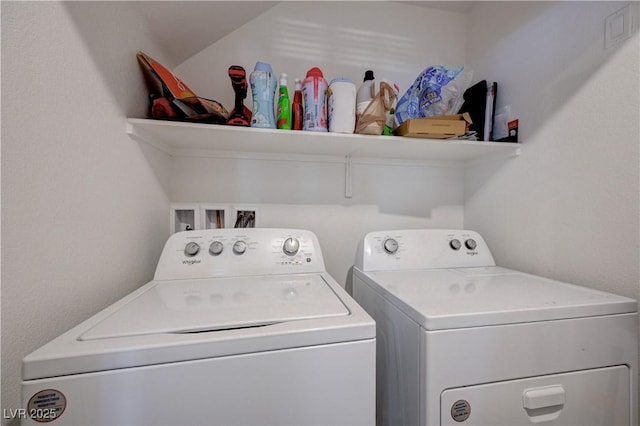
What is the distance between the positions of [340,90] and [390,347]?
1.00 m

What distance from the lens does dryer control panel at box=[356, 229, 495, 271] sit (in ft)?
Result: 3.91

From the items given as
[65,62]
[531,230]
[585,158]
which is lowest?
[531,230]

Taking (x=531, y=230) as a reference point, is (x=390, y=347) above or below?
below

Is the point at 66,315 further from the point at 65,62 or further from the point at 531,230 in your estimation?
the point at 531,230

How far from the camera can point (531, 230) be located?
1180 millimetres

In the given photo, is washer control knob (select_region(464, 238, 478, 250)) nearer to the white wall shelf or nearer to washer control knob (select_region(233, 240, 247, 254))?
the white wall shelf

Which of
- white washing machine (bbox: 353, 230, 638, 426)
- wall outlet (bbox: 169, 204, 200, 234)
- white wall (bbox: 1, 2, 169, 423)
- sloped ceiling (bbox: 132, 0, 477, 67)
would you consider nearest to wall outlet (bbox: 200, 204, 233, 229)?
wall outlet (bbox: 169, 204, 200, 234)

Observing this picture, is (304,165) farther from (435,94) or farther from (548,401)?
(548,401)

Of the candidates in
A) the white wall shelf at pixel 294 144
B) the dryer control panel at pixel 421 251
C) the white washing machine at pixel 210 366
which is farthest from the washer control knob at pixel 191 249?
the dryer control panel at pixel 421 251

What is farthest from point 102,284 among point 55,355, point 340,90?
point 340,90

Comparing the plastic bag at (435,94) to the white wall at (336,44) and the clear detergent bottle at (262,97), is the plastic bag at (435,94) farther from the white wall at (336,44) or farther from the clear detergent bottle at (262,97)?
the clear detergent bottle at (262,97)

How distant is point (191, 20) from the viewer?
113 cm

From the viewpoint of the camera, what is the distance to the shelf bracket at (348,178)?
57.8 inches

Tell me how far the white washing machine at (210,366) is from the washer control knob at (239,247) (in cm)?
33
